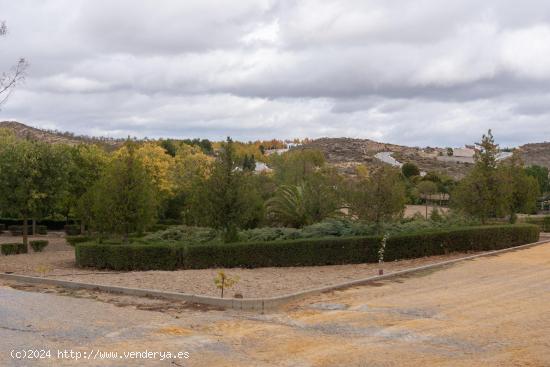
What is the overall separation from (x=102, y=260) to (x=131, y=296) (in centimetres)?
755

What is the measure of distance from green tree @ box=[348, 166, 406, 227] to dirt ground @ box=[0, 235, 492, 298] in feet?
6.78

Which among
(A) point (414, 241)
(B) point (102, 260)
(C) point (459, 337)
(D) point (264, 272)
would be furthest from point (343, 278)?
(B) point (102, 260)

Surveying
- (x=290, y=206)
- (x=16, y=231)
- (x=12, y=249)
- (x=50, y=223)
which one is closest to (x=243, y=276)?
(x=290, y=206)

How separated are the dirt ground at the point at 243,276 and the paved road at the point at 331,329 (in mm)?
Answer: 1641

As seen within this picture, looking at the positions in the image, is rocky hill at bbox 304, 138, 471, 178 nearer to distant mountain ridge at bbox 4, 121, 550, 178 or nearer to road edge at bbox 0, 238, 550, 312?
distant mountain ridge at bbox 4, 121, 550, 178

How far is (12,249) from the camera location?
24.4m

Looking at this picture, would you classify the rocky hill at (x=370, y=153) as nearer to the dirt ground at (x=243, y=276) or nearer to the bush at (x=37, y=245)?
the bush at (x=37, y=245)

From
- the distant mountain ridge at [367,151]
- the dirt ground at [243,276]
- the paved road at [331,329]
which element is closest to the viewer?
the paved road at [331,329]

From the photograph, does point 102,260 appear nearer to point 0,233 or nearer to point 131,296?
point 131,296

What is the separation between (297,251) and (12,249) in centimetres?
1303

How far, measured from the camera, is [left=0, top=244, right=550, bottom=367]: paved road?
24.5ft

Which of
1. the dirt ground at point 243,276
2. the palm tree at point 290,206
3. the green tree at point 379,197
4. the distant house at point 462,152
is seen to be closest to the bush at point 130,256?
the dirt ground at point 243,276

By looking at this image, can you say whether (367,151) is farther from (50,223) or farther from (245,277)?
(245,277)

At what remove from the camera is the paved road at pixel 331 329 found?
294 inches
